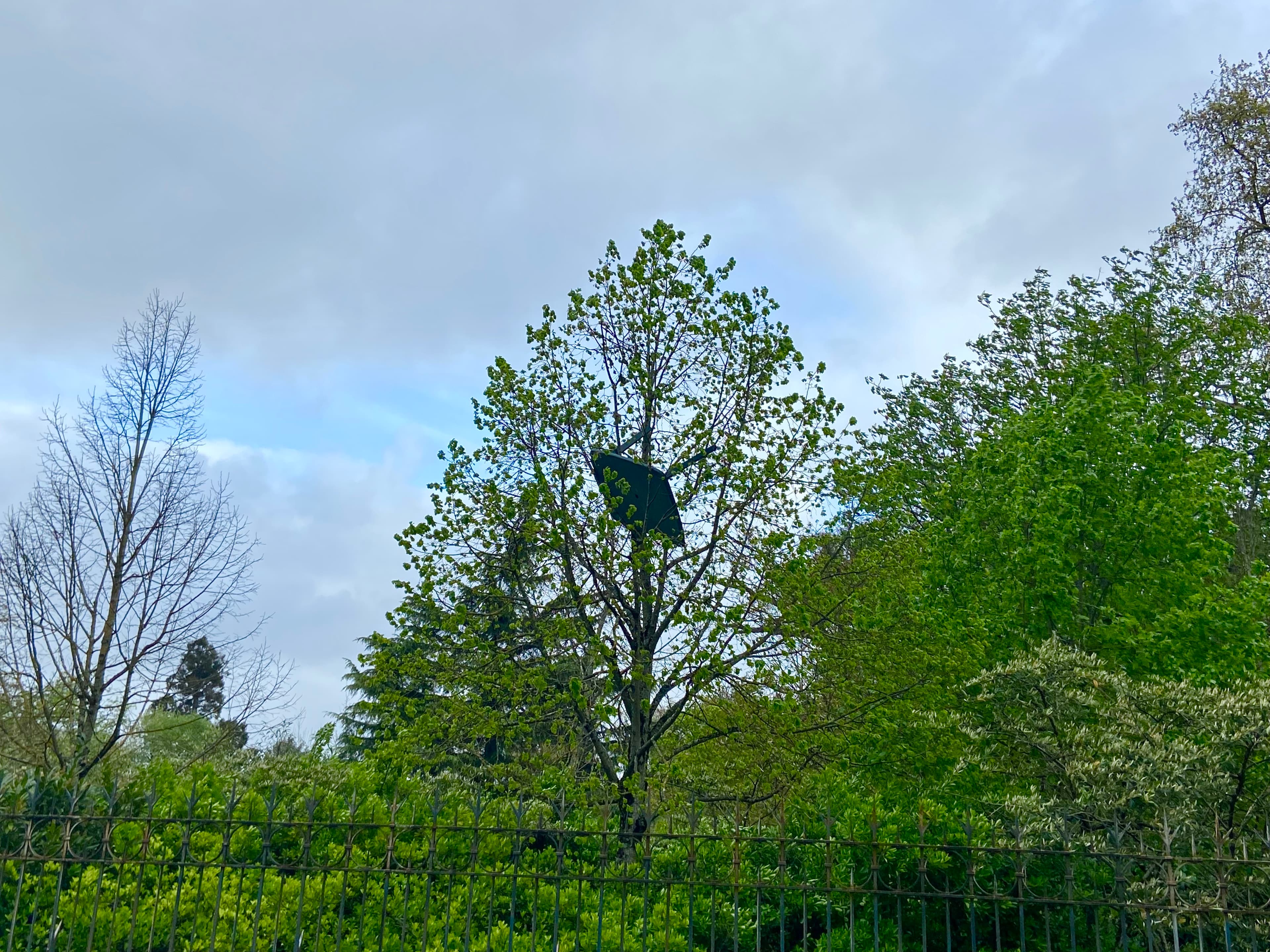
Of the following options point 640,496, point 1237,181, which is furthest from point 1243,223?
point 640,496

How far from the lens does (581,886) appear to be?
4.92 metres

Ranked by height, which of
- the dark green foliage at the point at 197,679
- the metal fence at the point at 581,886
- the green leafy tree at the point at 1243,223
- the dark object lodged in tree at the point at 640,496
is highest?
the green leafy tree at the point at 1243,223

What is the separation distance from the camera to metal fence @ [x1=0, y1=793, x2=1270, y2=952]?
15.5 ft

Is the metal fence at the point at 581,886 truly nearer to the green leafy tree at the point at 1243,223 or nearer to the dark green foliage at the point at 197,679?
the dark green foliage at the point at 197,679

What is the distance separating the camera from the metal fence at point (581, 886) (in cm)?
473

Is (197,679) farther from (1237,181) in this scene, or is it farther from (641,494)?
(1237,181)

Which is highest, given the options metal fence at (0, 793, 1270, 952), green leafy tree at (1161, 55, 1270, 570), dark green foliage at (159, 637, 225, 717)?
green leafy tree at (1161, 55, 1270, 570)

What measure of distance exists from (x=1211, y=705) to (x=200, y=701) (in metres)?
30.0

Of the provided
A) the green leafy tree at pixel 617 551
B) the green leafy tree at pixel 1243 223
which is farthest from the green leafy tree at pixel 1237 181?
the green leafy tree at pixel 617 551

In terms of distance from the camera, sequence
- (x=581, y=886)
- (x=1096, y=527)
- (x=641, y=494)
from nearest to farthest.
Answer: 1. (x=581, y=886)
2. (x=641, y=494)
3. (x=1096, y=527)

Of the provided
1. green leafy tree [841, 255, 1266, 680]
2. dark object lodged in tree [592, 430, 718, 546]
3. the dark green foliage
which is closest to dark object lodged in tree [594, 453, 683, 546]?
dark object lodged in tree [592, 430, 718, 546]

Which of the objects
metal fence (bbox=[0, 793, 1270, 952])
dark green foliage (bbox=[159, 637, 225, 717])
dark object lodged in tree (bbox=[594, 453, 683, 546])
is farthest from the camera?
dark green foliage (bbox=[159, 637, 225, 717])

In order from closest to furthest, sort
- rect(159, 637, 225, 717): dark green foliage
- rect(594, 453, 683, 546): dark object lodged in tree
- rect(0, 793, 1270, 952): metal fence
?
rect(0, 793, 1270, 952): metal fence
rect(594, 453, 683, 546): dark object lodged in tree
rect(159, 637, 225, 717): dark green foliage

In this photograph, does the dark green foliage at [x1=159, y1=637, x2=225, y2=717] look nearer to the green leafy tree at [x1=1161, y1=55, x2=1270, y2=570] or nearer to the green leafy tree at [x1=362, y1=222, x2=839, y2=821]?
the green leafy tree at [x1=362, y1=222, x2=839, y2=821]
